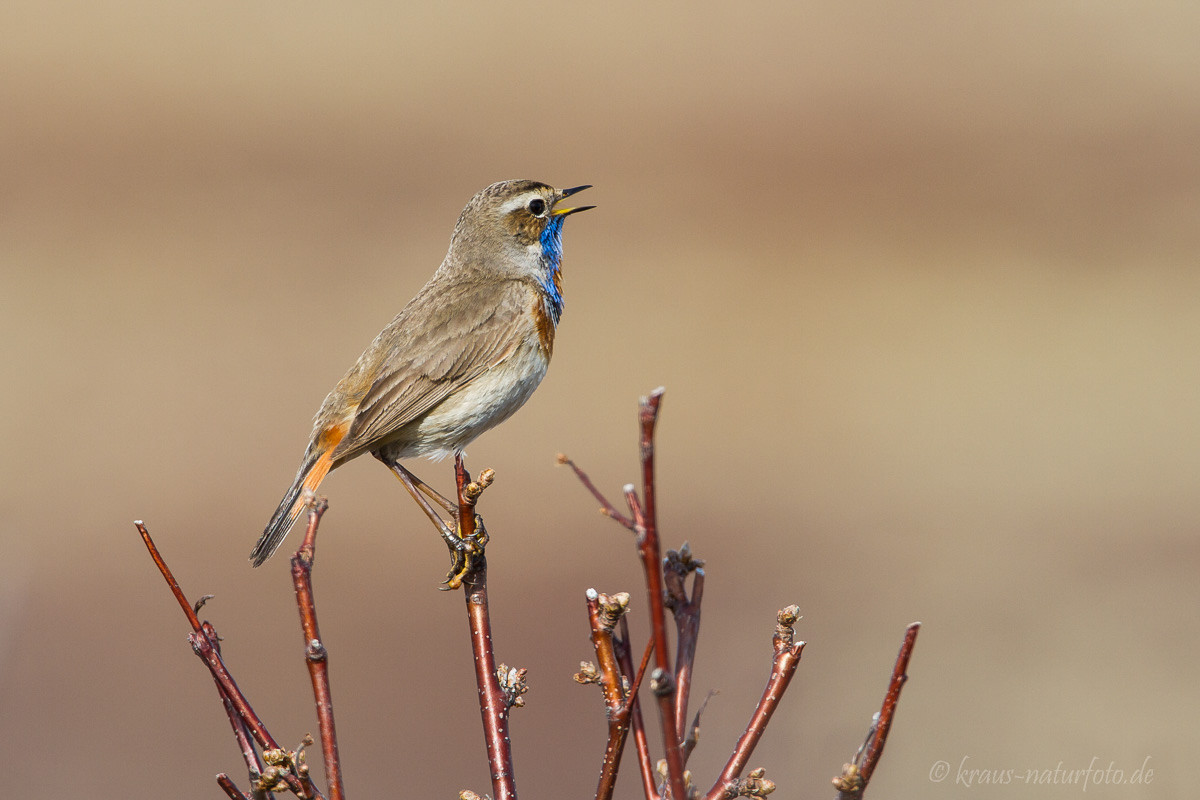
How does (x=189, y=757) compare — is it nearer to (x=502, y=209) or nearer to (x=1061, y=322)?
(x=502, y=209)

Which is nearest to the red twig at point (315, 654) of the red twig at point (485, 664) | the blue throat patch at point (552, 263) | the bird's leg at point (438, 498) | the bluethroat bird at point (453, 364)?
the red twig at point (485, 664)

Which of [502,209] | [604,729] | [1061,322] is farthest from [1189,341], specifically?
[502,209]

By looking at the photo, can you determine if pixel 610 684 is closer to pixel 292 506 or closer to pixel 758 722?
pixel 758 722

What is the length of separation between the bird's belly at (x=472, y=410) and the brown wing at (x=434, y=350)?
0.15 ft

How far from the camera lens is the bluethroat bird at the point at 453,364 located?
16.5ft

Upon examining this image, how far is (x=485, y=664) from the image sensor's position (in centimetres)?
297

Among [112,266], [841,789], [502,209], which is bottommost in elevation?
[841,789]

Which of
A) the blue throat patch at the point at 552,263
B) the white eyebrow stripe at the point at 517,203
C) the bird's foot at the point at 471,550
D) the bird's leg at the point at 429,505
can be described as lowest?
the bird's foot at the point at 471,550

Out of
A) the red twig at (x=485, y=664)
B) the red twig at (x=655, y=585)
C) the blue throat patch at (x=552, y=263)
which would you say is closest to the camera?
the red twig at (x=655, y=585)

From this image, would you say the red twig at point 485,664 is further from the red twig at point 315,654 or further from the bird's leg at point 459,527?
the red twig at point 315,654

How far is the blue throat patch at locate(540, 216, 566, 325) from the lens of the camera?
573 centimetres

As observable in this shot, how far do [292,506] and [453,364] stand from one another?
930 mm

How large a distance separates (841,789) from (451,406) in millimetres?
3155

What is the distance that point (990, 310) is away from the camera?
1535cm
